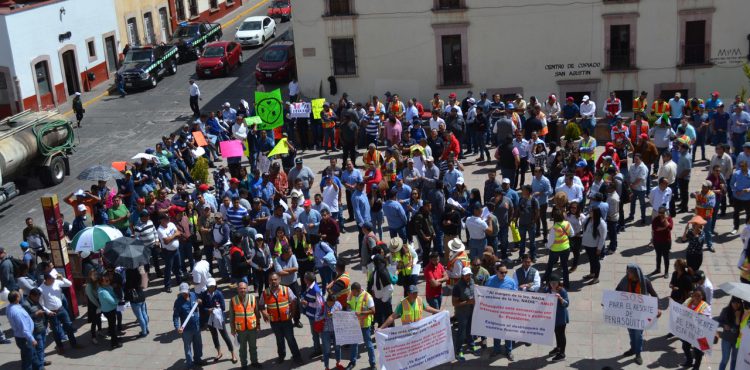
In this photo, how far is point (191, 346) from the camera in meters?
15.9

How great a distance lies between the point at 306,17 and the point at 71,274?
56.9 feet

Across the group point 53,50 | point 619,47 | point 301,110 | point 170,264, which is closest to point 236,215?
point 170,264

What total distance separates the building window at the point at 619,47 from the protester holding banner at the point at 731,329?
64.1 ft

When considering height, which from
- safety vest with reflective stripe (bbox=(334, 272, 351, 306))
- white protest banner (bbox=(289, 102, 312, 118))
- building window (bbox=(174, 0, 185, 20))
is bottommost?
safety vest with reflective stripe (bbox=(334, 272, 351, 306))

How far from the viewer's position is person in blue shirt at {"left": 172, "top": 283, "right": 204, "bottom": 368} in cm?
1535

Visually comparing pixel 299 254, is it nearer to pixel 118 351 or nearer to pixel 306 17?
pixel 118 351

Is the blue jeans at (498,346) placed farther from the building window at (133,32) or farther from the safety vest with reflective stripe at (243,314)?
the building window at (133,32)

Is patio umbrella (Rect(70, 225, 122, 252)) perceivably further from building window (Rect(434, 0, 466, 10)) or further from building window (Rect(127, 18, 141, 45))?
building window (Rect(127, 18, 141, 45))

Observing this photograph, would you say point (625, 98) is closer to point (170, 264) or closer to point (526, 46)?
point (526, 46)

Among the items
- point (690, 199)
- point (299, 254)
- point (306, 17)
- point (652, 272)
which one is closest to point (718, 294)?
point (652, 272)

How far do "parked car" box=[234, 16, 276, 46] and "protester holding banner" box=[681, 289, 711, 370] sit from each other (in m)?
32.1

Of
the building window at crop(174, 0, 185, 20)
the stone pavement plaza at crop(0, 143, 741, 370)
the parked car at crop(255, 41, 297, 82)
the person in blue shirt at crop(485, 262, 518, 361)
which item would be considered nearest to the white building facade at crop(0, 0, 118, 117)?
the building window at crop(174, 0, 185, 20)

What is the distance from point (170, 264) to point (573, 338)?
8.10 m

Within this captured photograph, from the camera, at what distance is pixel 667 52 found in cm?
3181
